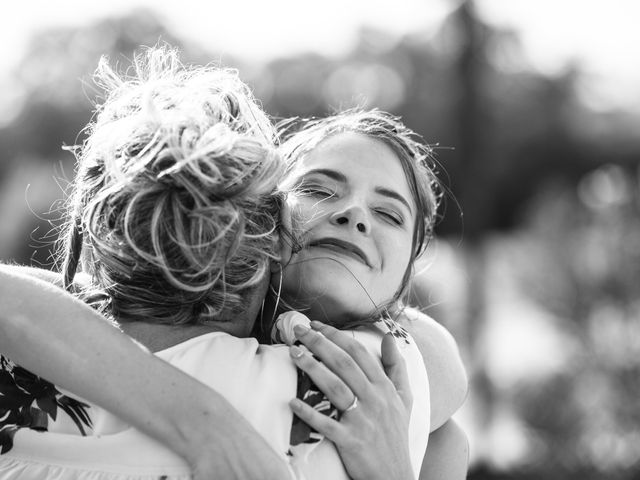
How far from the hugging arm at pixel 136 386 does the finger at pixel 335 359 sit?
0.94ft

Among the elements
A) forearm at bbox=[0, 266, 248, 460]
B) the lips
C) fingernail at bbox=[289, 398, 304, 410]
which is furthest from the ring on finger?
the lips

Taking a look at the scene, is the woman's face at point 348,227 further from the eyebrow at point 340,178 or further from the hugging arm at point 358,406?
the hugging arm at point 358,406

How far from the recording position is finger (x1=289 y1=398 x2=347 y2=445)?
1.97 metres

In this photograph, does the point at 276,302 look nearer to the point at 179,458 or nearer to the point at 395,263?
the point at 395,263

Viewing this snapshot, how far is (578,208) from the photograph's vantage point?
27.5 ft

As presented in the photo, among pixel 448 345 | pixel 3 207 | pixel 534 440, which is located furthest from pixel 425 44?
pixel 448 345

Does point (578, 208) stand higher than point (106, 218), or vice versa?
point (106, 218)

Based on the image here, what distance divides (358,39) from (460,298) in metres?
22.6

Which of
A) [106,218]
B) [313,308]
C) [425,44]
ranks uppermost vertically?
[106,218]

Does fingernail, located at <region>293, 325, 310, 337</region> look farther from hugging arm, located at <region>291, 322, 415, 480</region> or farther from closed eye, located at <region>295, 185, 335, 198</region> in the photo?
closed eye, located at <region>295, 185, 335, 198</region>

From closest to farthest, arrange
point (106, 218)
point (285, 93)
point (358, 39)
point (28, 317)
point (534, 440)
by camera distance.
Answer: point (28, 317)
point (106, 218)
point (534, 440)
point (285, 93)
point (358, 39)

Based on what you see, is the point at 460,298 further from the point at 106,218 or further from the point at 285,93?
the point at 285,93

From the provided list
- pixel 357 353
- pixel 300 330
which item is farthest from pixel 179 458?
pixel 357 353

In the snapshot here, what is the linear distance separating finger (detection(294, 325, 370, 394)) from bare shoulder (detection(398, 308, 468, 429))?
60 centimetres
